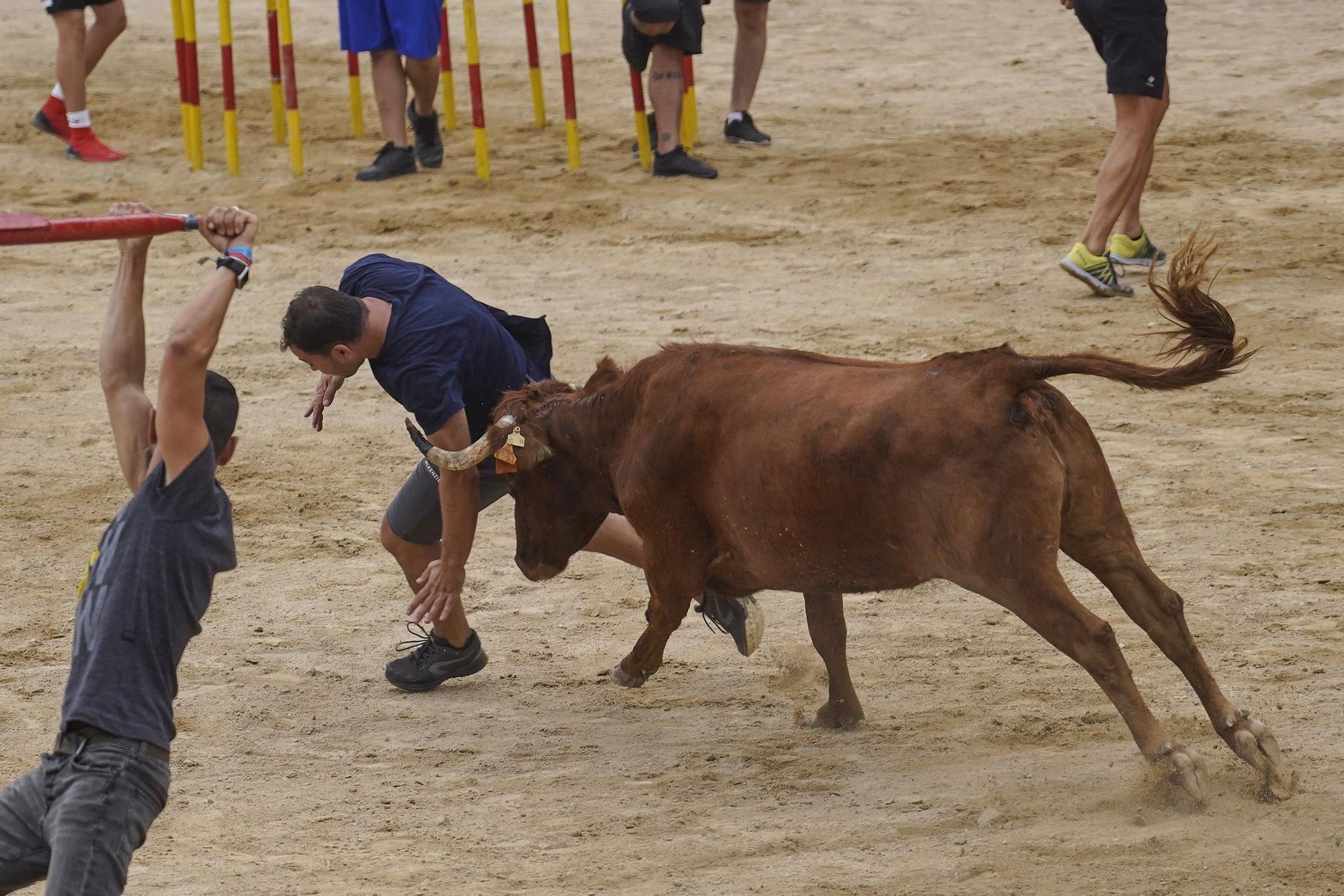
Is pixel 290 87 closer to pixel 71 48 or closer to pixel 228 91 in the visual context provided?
pixel 228 91

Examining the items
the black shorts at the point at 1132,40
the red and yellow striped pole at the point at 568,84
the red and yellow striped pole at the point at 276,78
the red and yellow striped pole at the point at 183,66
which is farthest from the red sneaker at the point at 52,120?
the black shorts at the point at 1132,40

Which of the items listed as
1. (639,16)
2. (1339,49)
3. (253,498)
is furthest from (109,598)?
(1339,49)

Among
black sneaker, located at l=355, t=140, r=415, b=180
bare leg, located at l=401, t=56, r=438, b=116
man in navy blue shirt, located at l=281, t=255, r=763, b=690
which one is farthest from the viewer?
black sneaker, located at l=355, t=140, r=415, b=180

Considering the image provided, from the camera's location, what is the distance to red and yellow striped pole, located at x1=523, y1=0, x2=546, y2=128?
12.3 metres

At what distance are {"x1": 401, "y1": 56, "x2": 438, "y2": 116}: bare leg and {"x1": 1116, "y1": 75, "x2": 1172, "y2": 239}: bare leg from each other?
4.73 meters

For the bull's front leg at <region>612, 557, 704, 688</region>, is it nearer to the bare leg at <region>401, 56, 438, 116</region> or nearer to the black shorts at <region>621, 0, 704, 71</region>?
the black shorts at <region>621, 0, 704, 71</region>

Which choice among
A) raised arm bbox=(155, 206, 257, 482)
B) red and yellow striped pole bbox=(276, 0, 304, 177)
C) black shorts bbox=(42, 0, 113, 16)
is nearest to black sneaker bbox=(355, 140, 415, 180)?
red and yellow striped pole bbox=(276, 0, 304, 177)

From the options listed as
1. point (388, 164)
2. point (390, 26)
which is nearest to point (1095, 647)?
point (390, 26)

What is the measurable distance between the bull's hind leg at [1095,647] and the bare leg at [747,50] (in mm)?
8376

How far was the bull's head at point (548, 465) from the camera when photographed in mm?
5145

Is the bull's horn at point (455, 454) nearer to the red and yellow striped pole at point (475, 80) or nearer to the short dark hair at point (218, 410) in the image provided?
the short dark hair at point (218, 410)

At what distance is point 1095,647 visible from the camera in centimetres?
422

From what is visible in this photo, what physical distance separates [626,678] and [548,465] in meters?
0.69

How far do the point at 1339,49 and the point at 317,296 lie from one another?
11.3 m
